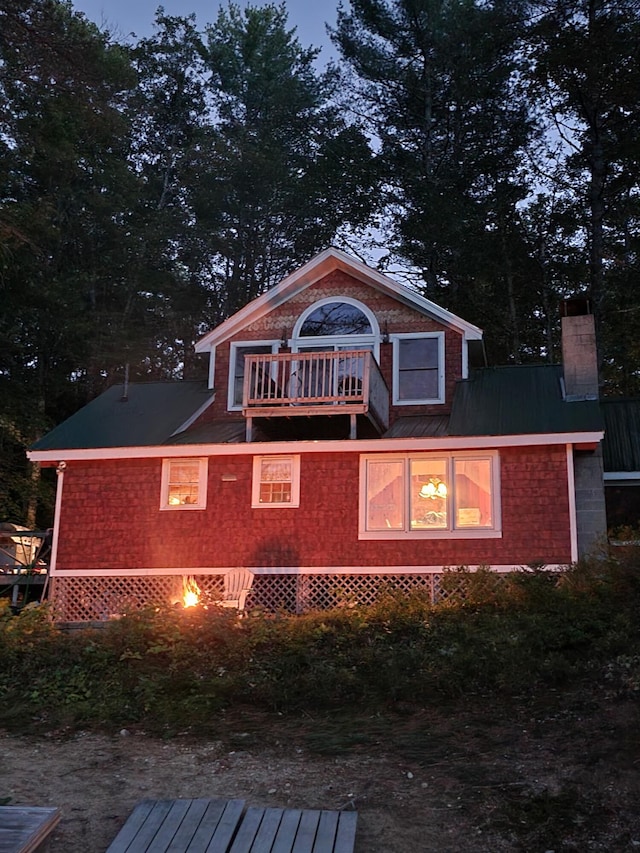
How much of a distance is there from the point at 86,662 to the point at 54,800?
15.0ft

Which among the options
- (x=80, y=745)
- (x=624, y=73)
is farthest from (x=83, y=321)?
(x=80, y=745)

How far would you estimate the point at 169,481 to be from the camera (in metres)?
17.1

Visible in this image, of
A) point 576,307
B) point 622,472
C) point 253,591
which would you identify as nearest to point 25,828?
point 253,591

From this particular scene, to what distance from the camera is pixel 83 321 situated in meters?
30.1

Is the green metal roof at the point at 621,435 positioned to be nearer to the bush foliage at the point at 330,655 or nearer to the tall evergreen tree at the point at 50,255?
the bush foliage at the point at 330,655

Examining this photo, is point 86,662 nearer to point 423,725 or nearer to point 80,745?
point 80,745

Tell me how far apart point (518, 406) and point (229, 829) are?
1187 cm

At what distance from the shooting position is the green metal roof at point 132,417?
17391 mm

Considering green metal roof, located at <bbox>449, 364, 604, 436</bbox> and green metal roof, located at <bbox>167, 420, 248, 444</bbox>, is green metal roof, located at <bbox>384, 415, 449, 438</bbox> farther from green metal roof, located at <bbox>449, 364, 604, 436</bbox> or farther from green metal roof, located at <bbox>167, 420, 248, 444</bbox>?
green metal roof, located at <bbox>167, 420, 248, 444</bbox>

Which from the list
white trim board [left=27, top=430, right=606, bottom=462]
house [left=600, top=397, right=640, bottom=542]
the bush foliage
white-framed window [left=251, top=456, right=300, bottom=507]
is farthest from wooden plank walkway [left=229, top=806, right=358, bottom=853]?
house [left=600, top=397, right=640, bottom=542]

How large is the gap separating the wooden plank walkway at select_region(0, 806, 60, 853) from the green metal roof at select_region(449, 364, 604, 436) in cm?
1181

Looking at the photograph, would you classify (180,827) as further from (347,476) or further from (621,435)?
(621,435)

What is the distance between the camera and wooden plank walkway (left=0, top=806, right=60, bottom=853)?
4688mm

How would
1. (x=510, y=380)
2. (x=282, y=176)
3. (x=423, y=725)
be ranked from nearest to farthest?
(x=423, y=725) < (x=510, y=380) < (x=282, y=176)
